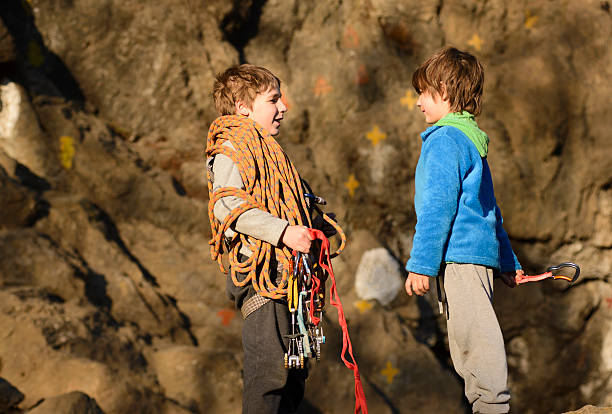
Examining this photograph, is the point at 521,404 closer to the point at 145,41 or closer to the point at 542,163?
the point at 542,163

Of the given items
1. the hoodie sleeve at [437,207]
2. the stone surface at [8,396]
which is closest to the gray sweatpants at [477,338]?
the hoodie sleeve at [437,207]

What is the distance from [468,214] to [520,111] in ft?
14.5

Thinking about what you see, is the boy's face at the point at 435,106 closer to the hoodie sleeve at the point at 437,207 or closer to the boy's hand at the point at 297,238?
the hoodie sleeve at the point at 437,207

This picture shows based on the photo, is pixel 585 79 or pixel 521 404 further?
pixel 585 79

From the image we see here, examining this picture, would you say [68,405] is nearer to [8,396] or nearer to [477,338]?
[8,396]

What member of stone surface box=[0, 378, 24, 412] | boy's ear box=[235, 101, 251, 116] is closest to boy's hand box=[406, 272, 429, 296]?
boy's ear box=[235, 101, 251, 116]

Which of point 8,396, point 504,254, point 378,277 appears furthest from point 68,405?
point 378,277

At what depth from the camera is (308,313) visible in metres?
2.54

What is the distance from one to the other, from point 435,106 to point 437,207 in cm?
45

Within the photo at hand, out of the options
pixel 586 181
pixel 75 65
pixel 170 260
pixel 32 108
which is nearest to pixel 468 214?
pixel 170 260

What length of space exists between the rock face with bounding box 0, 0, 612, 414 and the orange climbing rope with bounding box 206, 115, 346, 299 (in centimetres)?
134

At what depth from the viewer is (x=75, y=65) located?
5.70 meters

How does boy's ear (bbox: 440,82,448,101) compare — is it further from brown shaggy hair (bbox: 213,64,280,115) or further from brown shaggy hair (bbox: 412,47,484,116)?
brown shaggy hair (bbox: 213,64,280,115)

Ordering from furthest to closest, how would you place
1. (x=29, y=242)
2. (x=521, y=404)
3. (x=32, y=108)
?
(x=521, y=404)
(x=32, y=108)
(x=29, y=242)
